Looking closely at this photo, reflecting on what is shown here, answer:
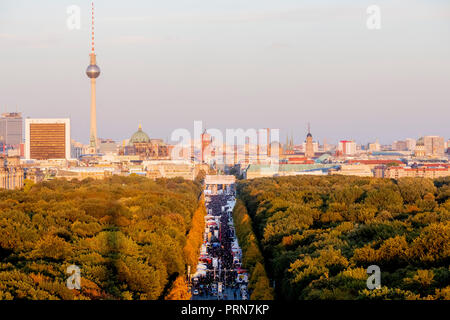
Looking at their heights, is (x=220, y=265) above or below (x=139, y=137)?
below

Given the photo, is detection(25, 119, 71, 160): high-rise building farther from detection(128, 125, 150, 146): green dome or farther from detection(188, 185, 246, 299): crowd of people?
detection(188, 185, 246, 299): crowd of people

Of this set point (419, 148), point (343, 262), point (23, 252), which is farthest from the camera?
point (419, 148)

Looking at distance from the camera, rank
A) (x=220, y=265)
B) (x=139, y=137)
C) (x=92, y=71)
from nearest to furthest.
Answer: (x=220, y=265)
(x=92, y=71)
(x=139, y=137)

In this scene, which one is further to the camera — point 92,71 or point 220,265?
point 92,71

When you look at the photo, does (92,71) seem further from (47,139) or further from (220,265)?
(220,265)

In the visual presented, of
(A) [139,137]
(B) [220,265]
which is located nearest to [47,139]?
(A) [139,137]
